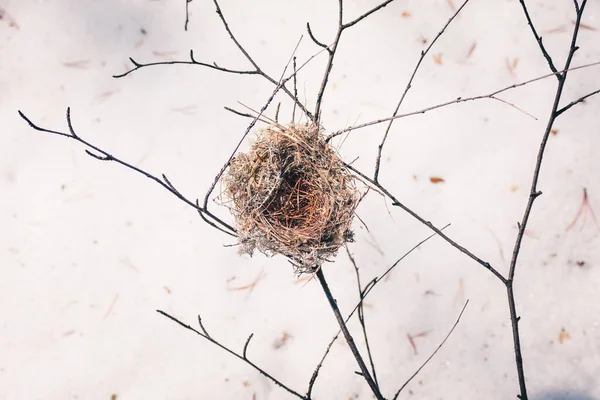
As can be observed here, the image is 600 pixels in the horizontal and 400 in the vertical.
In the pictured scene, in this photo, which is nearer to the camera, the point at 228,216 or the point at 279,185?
the point at 279,185

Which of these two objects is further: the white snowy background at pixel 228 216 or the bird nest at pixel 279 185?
the white snowy background at pixel 228 216

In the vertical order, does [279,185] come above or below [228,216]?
below

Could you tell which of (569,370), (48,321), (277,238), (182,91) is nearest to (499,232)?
(569,370)

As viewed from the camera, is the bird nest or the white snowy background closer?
the bird nest
